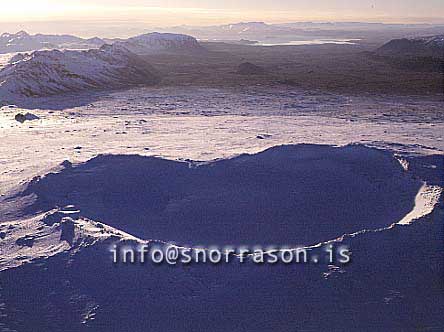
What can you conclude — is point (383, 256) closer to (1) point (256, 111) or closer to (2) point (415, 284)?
(2) point (415, 284)

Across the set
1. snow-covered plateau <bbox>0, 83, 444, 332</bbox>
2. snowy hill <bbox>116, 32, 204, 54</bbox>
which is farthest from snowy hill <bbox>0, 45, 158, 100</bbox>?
snowy hill <bbox>116, 32, 204, 54</bbox>

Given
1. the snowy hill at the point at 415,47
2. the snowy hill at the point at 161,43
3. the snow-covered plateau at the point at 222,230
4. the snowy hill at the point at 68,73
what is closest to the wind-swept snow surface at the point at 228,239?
the snow-covered plateau at the point at 222,230

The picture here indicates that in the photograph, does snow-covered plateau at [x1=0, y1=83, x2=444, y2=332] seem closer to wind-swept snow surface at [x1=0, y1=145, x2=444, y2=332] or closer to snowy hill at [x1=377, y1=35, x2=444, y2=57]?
wind-swept snow surface at [x1=0, y1=145, x2=444, y2=332]

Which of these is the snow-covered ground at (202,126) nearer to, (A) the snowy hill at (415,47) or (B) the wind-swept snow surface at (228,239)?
(B) the wind-swept snow surface at (228,239)

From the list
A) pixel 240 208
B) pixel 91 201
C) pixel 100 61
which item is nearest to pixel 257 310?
pixel 240 208

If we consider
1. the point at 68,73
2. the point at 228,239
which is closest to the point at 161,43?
the point at 68,73

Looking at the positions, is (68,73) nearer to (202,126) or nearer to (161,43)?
(202,126)

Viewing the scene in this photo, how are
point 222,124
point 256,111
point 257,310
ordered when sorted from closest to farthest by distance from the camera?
point 257,310
point 222,124
point 256,111
